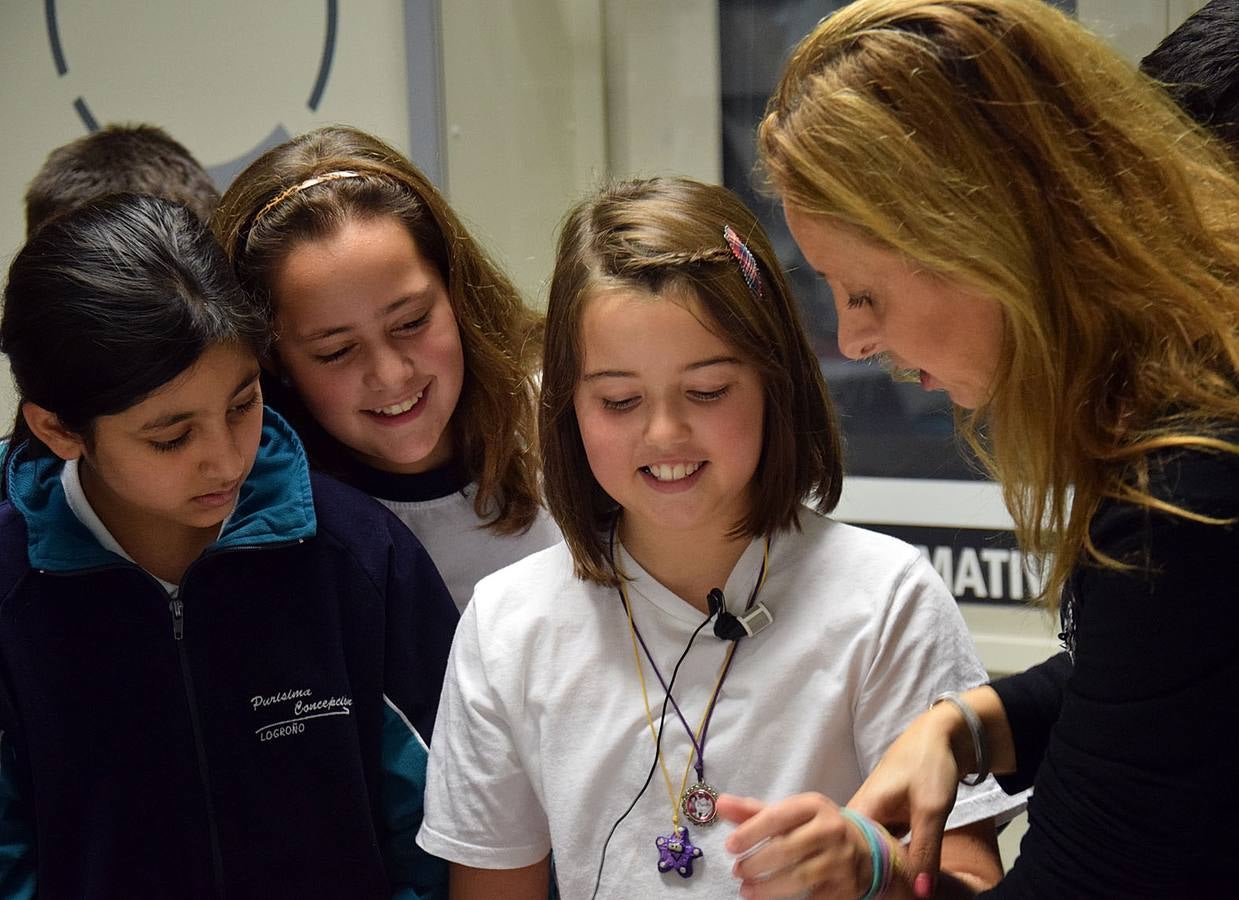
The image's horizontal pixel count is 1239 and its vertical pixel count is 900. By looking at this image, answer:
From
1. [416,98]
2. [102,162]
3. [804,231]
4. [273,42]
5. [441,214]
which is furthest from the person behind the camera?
[273,42]

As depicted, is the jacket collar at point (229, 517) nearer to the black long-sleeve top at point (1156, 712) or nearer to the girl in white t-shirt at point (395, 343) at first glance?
the girl in white t-shirt at point (395, 343)

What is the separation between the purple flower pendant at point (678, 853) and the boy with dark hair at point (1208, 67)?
849 mm

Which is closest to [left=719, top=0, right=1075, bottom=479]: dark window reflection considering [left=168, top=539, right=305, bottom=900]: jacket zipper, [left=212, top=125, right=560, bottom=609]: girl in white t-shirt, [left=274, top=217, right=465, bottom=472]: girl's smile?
[left=212, top=125, right=560, bottom=609]: girl in white t-shirt

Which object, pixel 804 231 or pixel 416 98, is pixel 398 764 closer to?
pixel 804 231

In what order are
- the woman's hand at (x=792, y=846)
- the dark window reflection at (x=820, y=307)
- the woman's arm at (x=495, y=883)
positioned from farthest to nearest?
the dark window reflection at (x=820, y=307) → the woman's arm at (x=495, y=883) → the woman's hand at (x=792, y=846)

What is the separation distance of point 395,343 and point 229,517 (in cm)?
30

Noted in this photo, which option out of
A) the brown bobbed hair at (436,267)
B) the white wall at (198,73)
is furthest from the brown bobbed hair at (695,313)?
the white wall at (198,73)

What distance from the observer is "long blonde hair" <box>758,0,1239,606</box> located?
963 millimetres

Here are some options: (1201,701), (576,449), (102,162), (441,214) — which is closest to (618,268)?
(576,449)

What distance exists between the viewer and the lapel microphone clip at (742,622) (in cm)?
138

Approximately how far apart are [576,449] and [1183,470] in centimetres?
74

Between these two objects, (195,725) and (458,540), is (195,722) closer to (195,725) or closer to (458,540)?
(195,725)

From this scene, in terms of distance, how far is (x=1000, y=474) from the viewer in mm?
1178

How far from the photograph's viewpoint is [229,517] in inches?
59.6
